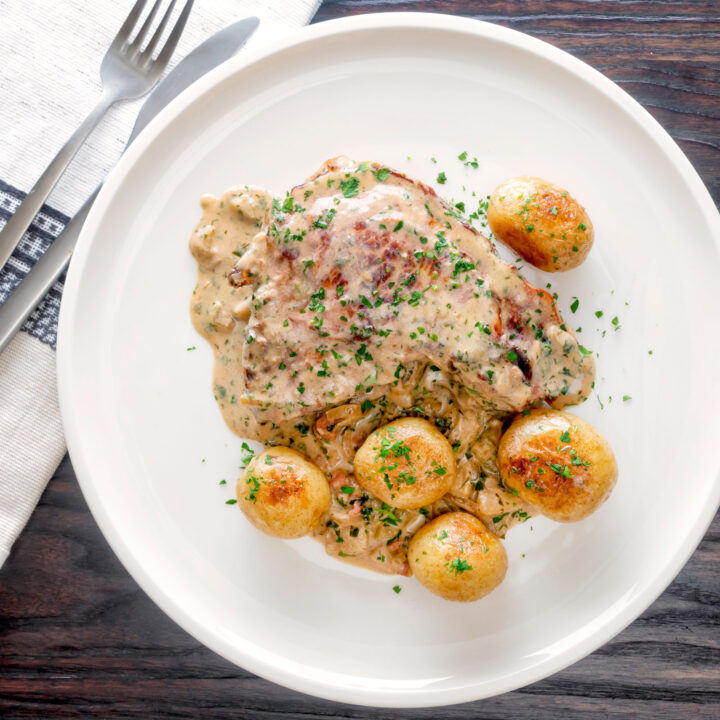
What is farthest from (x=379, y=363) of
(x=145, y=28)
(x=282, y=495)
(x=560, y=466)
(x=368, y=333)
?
(x=145, y=28)

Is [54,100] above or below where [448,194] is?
below

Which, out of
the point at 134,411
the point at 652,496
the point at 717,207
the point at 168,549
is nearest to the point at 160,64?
the point at 134,411

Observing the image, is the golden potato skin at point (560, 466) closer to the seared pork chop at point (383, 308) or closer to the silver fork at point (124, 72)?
the seared pork chop at point (383, 308)

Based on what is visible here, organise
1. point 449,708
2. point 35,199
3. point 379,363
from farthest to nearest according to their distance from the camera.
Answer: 1. point 449,708
2. point 35,199
3. point 379,363

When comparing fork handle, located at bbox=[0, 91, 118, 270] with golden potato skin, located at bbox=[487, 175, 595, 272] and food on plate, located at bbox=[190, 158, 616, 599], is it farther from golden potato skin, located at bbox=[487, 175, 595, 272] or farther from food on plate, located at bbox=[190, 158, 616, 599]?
golden potato skin, located at bbox=[487, 175, 595, 272]

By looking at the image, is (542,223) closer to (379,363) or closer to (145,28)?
(379,363)

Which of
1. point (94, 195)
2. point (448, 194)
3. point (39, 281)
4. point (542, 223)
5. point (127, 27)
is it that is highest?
point (542, 223)
